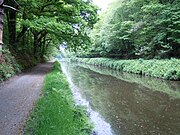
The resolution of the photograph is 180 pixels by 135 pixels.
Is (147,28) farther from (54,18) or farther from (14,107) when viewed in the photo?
(14,107)

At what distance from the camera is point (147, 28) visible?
25.9 m

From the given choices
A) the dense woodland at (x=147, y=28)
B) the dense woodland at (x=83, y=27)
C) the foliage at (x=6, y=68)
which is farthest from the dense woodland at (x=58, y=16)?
the dense woodland at (x=147, y=28)

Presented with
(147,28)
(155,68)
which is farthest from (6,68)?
(147,28)

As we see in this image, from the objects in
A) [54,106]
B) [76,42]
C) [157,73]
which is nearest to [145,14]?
[157,73]

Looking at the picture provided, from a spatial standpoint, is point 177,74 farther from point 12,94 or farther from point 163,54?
point 12,94

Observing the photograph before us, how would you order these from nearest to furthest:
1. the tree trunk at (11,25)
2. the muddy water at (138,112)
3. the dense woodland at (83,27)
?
1. the muddy water at (138,112)
2. the dense woodland at (83,27)
3. the tree trunk at (11,25)

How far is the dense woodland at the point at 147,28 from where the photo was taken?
23984mm

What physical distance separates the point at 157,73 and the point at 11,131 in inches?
742

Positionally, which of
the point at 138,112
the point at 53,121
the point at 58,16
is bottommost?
the point at 138,112

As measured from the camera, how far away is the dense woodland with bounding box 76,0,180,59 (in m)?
24.0

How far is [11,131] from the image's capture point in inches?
201

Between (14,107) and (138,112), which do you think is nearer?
(14,107)

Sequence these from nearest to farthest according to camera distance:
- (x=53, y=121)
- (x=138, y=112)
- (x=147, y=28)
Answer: (x=53, y=121) < (x=138, y=112) < (x=147, y=28)

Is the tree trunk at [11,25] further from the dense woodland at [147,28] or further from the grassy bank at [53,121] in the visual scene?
the grassy bank at [53,121]
